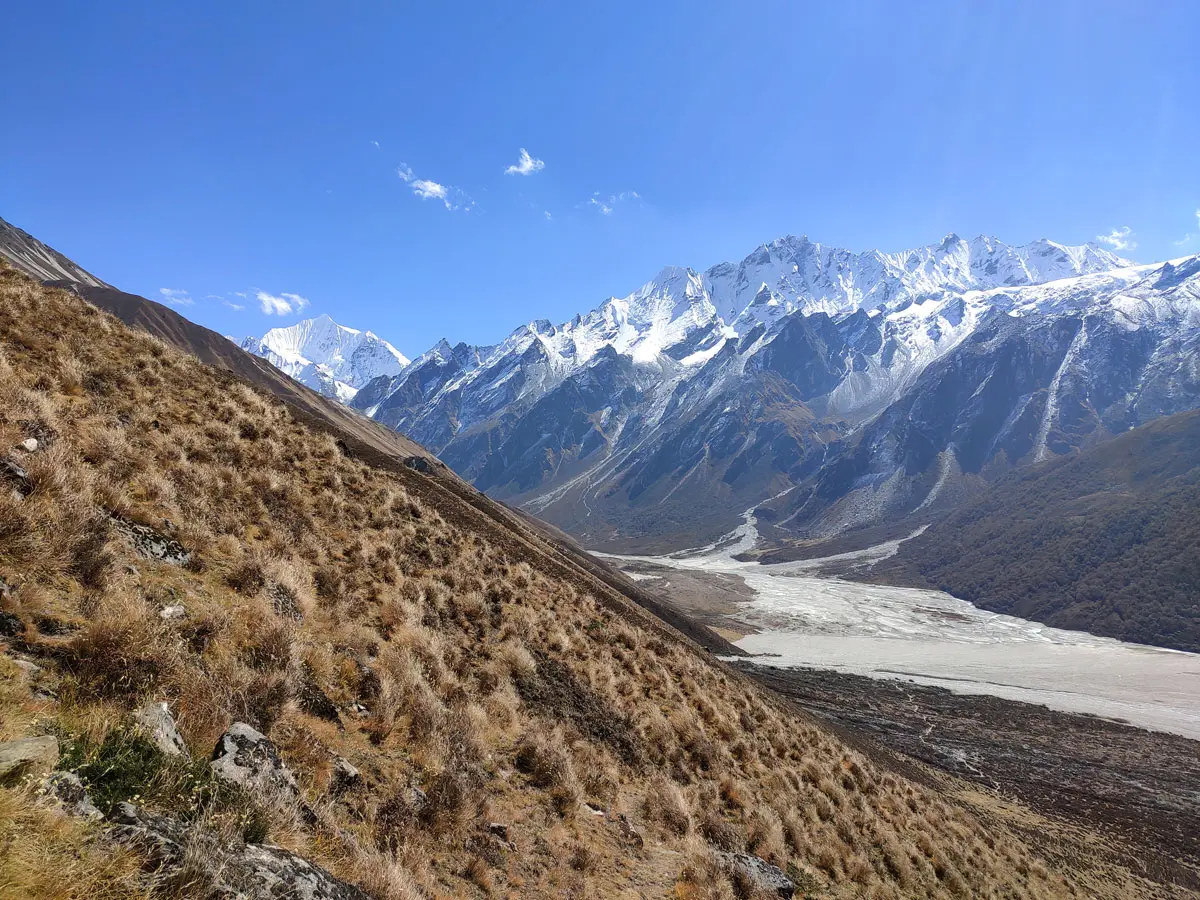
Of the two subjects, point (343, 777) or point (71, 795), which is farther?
point (343, 777)

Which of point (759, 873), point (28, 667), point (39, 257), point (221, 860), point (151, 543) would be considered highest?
point (39, 257)

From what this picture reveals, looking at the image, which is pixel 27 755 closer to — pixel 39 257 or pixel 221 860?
pixel 221 860

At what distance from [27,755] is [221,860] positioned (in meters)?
1.50

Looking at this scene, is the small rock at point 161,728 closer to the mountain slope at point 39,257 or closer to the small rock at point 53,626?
the small rock at point 53,626

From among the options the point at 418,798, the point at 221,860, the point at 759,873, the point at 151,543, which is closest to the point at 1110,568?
the point at 759,873

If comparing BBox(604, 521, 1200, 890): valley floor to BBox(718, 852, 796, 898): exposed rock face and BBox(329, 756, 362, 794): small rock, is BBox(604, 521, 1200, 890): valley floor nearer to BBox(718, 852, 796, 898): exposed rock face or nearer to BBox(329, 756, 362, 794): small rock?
BBox(718, 852, 796, 898): exposed rock face

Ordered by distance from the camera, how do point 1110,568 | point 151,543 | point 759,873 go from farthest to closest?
1. point 1110,568
2. point 759,873
3. point 151,543

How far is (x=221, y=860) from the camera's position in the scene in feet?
12.6

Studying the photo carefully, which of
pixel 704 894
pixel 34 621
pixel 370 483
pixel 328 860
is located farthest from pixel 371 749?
pixel 370 483

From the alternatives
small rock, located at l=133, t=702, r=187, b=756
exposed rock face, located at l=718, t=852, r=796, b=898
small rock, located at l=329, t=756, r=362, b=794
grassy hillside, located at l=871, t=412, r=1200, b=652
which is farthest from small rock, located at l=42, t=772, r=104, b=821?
grassy hillside, located at l=871, t=412, r=1200, b=652

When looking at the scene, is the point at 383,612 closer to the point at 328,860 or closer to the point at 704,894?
the point at 328,860

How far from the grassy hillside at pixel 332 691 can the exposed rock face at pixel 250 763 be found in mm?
183

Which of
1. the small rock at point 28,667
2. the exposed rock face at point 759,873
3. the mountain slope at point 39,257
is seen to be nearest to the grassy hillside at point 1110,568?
the exposed rock face at point 759,873

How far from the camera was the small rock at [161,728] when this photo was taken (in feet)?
16.2
